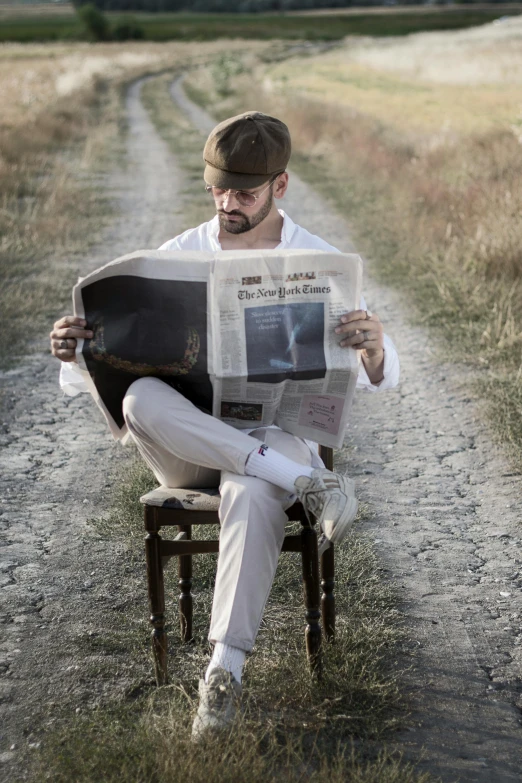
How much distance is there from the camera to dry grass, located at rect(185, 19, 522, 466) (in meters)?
6.15

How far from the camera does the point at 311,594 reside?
2.62 meters

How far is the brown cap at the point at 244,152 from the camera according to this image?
2.81 m

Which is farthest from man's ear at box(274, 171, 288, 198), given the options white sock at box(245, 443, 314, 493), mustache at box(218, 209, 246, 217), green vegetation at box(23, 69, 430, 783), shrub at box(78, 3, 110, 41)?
shrub at box(78, 3, 110, 41)

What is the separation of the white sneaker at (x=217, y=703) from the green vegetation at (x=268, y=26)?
7106 centimetres

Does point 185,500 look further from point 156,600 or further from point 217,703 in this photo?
point 217,703

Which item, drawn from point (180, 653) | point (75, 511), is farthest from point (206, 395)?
point (75, 511)

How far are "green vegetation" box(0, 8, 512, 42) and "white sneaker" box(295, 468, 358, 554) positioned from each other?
232ft

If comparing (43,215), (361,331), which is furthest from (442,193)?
(361,331)

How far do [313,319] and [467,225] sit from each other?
5.86 m

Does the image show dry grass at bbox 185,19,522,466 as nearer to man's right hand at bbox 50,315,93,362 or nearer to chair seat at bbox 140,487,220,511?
chair seat at bbox 140,487,220,511

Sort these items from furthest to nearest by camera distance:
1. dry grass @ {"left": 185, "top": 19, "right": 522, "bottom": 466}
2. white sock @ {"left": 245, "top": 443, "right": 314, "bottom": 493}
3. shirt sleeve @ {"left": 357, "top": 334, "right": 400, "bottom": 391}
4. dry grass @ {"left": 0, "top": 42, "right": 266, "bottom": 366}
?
dry grass @ {"left": 0, "top": 42, "right": 266, "bottom": 366}
dry grass @ {"left": 185, "top": 19, "right": 522, "bottom": 466}
shirt sleeve @ {"left": 357, "top": 334, "right": 400, "bottom": 391}
white sock @ {"left": 245, "top": 443, "right": 314, "bottom": 493}

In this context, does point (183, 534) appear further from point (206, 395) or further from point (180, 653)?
point (206, 395)

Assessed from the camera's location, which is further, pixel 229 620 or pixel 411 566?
pixel 411 566

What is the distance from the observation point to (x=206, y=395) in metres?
2.62
